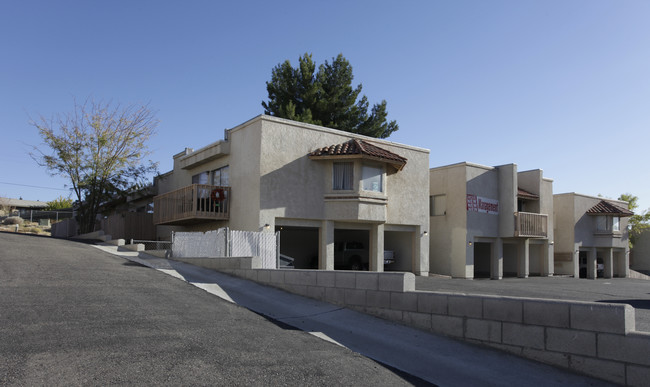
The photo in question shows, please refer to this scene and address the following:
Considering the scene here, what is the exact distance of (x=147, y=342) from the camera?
6.62 m

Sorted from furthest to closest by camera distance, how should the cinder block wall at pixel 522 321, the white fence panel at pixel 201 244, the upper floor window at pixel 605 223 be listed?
the upper floor window at pixel 605 223 < the white fence panel at pixel 201 244 < the cinder block wall at pixel 522 321

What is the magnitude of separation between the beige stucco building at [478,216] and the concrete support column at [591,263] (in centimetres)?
947

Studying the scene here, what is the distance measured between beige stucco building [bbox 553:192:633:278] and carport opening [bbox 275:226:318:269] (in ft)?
60.3

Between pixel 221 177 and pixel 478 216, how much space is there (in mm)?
13571

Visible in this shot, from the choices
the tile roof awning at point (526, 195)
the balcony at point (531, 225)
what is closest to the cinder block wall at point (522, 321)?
the balcony at point (531, 225)

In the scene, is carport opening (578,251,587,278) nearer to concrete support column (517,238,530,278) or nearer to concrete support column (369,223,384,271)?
concrete support column (517,238,530,278)

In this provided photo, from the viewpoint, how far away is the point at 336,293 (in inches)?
427

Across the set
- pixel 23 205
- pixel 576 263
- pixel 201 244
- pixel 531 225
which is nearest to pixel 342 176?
pixel 201 244

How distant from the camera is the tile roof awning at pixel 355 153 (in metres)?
19.9

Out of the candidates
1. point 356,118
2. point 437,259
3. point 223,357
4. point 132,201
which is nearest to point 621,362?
point 223,357

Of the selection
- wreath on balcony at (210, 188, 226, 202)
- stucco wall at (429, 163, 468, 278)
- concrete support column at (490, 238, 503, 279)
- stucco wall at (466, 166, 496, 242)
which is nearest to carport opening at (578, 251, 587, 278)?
concrete support column at (490, 238, 503, 279)

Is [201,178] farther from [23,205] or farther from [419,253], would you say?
[23,205]

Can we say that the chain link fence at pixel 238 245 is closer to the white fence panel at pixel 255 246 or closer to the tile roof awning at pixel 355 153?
the white fence panel at pixel 255 246

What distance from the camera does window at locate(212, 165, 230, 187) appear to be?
21.9 metres
